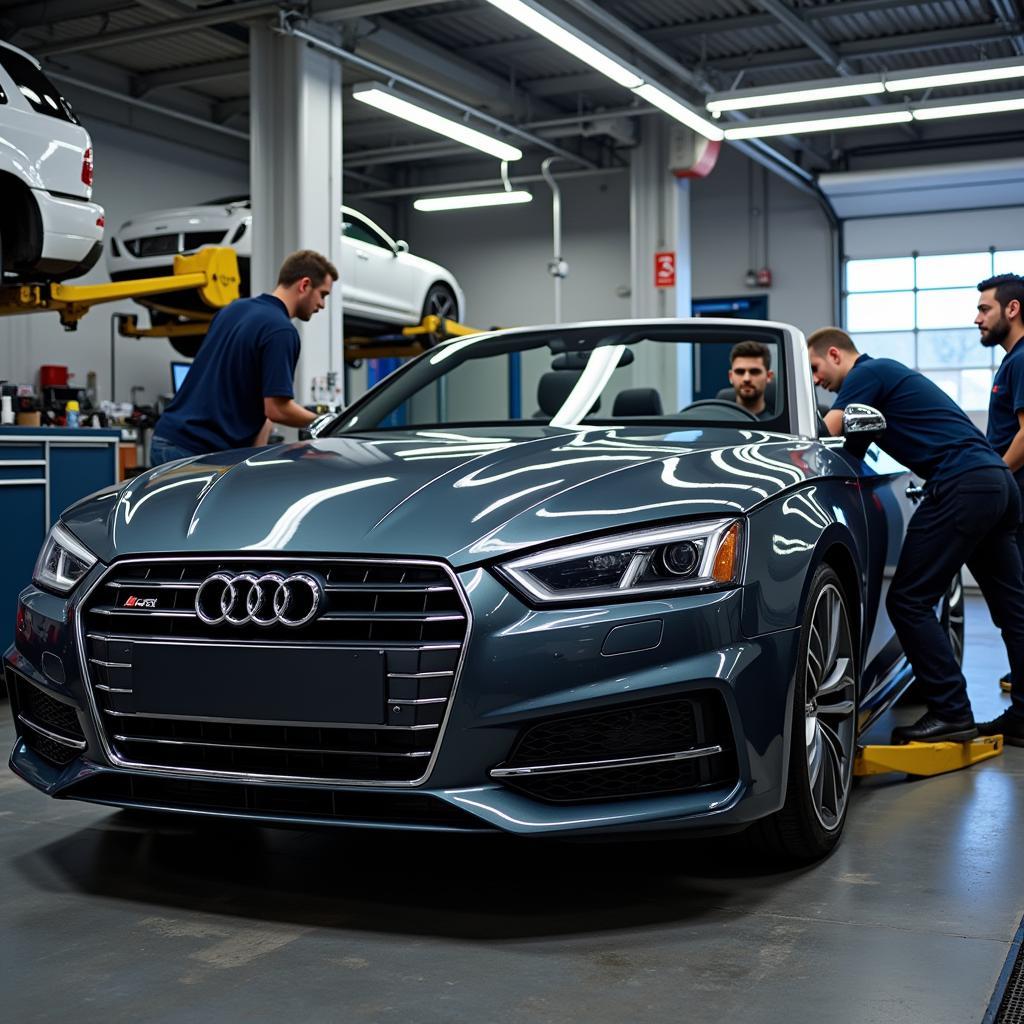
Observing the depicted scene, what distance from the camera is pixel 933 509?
4.17 metres

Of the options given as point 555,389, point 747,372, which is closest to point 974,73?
point 747,372

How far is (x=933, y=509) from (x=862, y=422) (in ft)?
2.54

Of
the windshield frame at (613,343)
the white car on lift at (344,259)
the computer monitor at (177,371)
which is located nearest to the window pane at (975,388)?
the white car on lift at (344,259)

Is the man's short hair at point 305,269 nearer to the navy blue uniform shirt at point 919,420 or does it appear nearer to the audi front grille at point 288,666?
the navy blue uniform shirt at point 919,420

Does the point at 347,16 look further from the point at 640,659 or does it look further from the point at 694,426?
the point at 640,659

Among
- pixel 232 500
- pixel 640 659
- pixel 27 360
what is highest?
pixel 27 360

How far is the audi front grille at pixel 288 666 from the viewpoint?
7.70 feet

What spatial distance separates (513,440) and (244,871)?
3.76 feet

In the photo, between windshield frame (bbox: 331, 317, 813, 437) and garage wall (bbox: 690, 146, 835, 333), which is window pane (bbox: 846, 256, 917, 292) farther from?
windshield frame (bbox: 331, 317, 813, 437)

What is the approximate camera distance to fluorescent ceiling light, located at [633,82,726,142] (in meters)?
12.2

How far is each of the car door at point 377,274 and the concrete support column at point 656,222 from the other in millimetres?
3581

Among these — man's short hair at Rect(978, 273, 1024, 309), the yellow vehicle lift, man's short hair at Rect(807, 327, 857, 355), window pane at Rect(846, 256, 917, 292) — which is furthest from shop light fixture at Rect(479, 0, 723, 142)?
window pane at Rect(846, 256, 917, 292)

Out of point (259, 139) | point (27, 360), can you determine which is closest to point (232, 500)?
point (259, 139)

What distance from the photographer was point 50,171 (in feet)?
23.4
